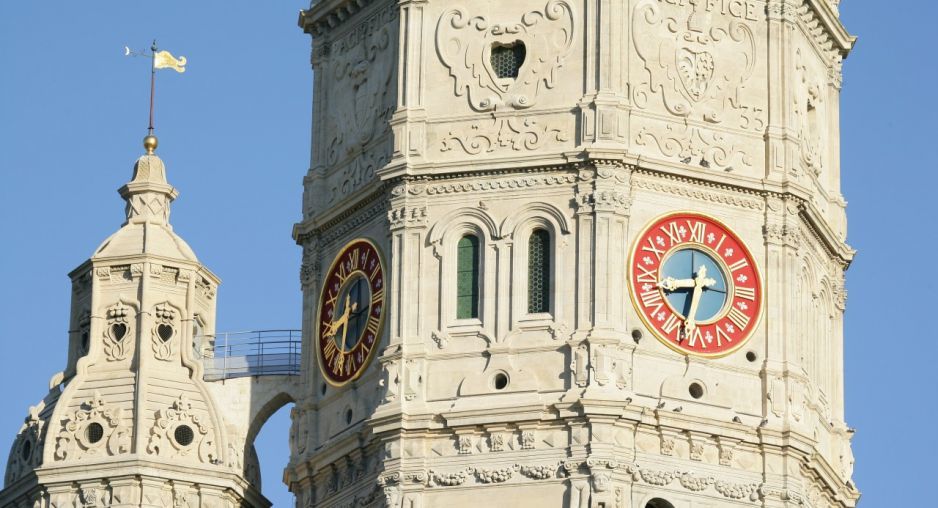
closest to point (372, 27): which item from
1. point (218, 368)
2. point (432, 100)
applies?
point (432, 100)

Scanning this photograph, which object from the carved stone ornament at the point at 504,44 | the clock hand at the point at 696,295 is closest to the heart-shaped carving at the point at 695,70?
the carved stone ornament at the point at 504,44

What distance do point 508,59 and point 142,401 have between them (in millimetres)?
11984

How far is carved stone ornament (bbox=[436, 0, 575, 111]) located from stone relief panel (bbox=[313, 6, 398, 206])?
1566 mm

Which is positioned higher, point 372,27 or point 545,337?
point 372,27

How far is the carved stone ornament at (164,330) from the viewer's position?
91812mm

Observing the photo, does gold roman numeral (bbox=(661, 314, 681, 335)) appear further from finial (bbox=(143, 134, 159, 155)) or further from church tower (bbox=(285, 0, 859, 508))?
finial (bbox=(143, 134, 159, 155))

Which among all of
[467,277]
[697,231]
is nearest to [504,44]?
[467,277]

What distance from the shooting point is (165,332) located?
302 feet

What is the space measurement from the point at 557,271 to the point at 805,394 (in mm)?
6318

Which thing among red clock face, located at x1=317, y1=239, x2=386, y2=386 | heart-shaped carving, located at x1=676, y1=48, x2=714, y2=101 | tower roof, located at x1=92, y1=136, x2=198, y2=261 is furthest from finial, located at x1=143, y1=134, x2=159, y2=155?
heart-shaped carving, located at x1=676, y1=48, x2=714, y2=101

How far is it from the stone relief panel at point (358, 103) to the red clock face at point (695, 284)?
6633 mm

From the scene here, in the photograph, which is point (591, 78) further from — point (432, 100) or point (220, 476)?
point (220, 476)

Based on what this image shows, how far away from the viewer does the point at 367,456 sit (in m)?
85.4

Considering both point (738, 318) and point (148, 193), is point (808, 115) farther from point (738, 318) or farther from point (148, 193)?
point (148, 193)
